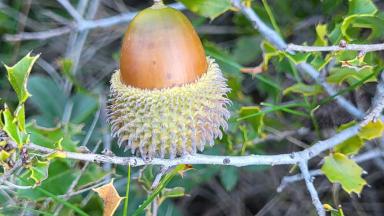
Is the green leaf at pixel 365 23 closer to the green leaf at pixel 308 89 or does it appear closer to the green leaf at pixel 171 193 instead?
the green leaf at pixel 308 89

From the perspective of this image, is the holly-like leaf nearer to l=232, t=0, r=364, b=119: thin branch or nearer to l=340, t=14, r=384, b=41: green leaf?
l=232, t=0, r=364, b=119: thin branch

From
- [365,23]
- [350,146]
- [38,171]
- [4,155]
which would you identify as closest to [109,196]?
[38,171]

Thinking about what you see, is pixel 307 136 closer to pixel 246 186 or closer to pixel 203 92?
pixel 246 186

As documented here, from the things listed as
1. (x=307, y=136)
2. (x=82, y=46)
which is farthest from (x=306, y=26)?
Answer: (x=82, y=46)

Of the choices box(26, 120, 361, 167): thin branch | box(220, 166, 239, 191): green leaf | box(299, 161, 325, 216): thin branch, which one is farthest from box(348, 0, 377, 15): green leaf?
box(220, 166, 239, 191): green leaf

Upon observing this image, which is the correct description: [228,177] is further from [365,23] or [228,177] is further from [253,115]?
[365,23]

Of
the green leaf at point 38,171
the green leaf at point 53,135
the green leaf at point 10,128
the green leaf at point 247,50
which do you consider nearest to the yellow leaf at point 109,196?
the green leaf at point 38,171

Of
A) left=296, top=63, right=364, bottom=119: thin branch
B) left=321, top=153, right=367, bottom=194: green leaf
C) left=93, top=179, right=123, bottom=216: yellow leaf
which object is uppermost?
left=296, top=63, right=364, bottom=119: thin branch
